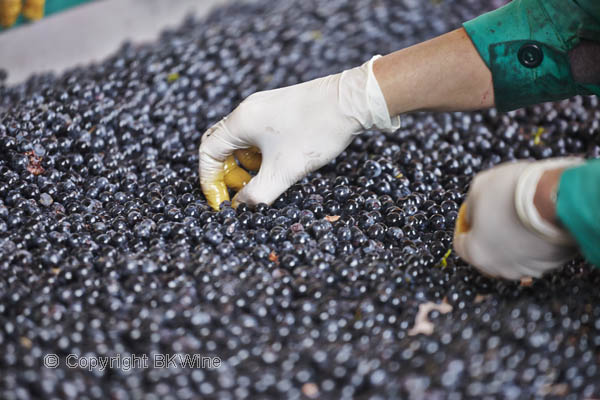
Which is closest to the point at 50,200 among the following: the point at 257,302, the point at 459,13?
the point at 257,302

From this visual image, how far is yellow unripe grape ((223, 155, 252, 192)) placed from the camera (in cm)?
205

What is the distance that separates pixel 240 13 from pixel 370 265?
8.52ft

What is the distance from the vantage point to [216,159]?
1973 millimetres

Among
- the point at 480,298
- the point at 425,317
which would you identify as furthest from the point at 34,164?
the point at 480,298

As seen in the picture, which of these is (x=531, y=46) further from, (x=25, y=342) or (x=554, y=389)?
(x=25, y=342)

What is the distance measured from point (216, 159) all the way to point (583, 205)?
1.15 meters

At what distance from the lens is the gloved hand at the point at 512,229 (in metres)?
1.42

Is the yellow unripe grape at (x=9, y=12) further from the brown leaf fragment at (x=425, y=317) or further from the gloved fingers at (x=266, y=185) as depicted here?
the brown leaf fragment at (x=425, y=317)

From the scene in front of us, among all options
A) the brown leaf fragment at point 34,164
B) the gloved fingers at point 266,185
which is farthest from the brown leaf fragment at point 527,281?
the brown leaf fragment at point 34,164

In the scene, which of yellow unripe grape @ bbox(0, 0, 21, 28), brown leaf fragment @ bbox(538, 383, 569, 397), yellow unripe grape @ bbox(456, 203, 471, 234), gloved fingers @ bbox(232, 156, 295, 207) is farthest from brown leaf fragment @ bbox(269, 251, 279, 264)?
yellow unripe grape @ bbox(0, 0, 21, 28)

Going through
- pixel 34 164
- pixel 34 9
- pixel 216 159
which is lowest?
pixel 216 159

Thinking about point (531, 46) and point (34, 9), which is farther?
point (34, 9)

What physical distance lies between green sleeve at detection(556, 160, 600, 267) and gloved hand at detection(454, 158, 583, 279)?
7 centimetres

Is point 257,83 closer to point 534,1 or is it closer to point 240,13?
point 240,13
